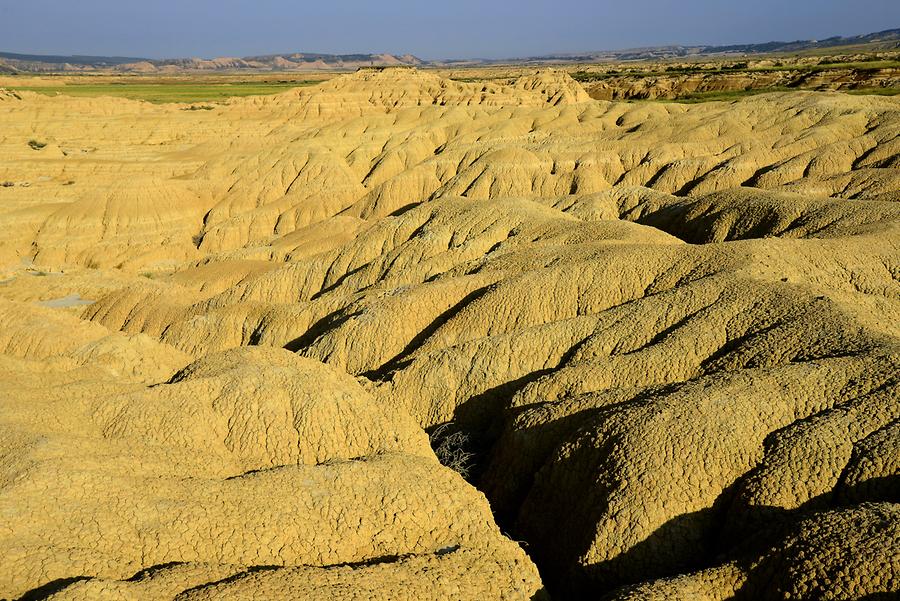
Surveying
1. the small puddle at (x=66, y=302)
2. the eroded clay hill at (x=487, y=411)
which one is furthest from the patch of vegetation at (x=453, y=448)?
the small puddle at (x=66, y=302)

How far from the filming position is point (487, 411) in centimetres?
1800

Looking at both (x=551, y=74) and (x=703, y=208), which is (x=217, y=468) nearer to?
(x=703, y=208)

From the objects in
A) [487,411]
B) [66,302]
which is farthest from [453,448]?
[66,302]

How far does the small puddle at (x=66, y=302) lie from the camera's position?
30.6m

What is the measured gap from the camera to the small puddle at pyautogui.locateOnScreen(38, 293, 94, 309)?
3061 centimetres

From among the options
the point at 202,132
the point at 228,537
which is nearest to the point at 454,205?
the point at 228,537

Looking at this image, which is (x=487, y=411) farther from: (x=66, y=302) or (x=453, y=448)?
(x=66, y=302)

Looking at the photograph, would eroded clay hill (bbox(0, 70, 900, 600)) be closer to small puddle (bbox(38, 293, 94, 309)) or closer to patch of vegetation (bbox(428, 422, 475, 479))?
patch of vegetation (bbox(428, 422, 475, 479))

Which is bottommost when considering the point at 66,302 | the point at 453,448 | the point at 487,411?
the point at 453,448

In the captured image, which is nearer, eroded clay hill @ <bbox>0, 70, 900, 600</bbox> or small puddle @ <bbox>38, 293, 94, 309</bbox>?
eroded clay hill @ <bbox>0, 70, 900, 600</bbox>

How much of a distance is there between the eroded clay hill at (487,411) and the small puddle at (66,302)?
0.90 feet

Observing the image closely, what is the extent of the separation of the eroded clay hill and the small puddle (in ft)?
0.90

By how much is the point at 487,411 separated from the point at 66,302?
21.9 metres

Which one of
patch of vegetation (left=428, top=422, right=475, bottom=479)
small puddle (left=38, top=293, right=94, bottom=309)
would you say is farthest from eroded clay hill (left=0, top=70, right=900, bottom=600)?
small puddle (left=38, top=293, right=94, bottom=309)
